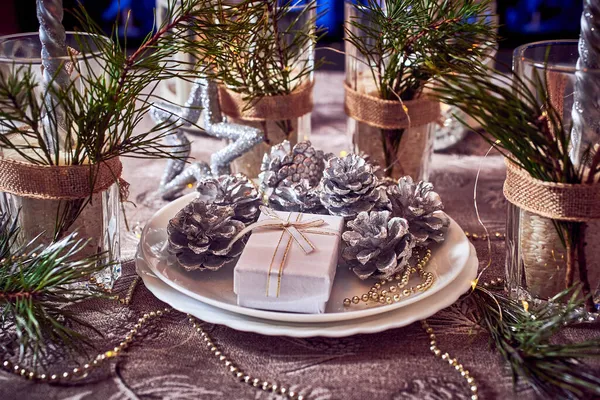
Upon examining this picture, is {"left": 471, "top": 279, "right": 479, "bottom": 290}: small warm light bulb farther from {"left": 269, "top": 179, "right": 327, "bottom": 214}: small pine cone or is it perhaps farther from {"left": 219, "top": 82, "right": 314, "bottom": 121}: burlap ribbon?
{"left": 219, "top": 82, "right": 314, "bottom": 121}: burlap ribbon

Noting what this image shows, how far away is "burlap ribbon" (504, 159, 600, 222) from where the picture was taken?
0.52m

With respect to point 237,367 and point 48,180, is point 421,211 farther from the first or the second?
point 48,180

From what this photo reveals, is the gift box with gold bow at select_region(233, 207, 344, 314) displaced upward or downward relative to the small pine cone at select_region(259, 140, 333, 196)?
downward

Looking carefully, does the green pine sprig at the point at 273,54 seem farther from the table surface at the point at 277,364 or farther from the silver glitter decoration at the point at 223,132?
the table surface at the point at 277,364

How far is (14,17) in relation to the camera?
193 centimetres

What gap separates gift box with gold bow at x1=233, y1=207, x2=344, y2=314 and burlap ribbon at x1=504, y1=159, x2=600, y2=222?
6.4 inches

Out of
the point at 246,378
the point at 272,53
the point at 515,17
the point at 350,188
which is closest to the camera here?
the point at 246,378

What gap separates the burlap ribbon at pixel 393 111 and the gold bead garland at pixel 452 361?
0.29m

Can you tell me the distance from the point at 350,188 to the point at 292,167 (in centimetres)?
9

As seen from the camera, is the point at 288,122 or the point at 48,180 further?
the point at 288,122

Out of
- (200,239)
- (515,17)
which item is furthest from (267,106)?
(515,17)

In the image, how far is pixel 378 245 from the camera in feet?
1.93

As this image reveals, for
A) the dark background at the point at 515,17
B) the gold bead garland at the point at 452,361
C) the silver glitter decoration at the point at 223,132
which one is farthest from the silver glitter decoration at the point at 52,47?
the dark background at the point at 515,17

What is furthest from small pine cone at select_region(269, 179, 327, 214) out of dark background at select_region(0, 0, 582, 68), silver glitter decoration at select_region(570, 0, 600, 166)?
dark background at select_region(0, 0, 582, 68)
